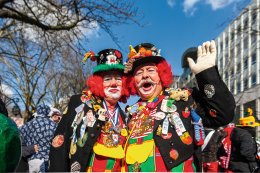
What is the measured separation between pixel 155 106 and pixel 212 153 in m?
2.88

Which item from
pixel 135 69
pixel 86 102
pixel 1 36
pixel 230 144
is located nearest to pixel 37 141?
pixel 86 102

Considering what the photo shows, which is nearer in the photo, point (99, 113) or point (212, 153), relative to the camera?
point (99, 113)

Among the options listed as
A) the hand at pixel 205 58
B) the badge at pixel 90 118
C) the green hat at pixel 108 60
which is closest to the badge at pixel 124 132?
the badge at pixel 90 118

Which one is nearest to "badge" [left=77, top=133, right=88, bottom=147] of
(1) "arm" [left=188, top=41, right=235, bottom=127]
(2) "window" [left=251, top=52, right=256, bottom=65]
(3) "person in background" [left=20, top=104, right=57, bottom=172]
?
(1) "arm" [left=188, top=41, right=235, bottom=127]

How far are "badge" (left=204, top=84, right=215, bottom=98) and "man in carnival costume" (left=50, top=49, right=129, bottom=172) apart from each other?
891mm

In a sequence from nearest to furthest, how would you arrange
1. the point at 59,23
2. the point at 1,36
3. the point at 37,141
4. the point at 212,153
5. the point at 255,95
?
1. the point at 37,141
2. the point at 212,153
3. the point at 59,23
4. the point at 1,36
5. the point at 255,95

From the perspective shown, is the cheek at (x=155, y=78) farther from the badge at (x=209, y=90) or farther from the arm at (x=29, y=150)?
the arm at (x=29, y=150)

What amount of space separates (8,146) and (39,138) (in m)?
4.30

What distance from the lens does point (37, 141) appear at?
194 inches

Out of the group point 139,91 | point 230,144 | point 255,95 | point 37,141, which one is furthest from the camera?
point 255,95

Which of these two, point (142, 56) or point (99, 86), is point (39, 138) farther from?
point (142, 56)

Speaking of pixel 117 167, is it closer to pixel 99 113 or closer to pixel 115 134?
pixel 115 134

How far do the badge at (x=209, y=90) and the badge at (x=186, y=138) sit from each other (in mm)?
345

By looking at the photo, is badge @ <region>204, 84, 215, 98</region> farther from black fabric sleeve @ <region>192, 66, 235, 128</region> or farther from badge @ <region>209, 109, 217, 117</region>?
badge @ <region>209, 109, 217, 117</region>
